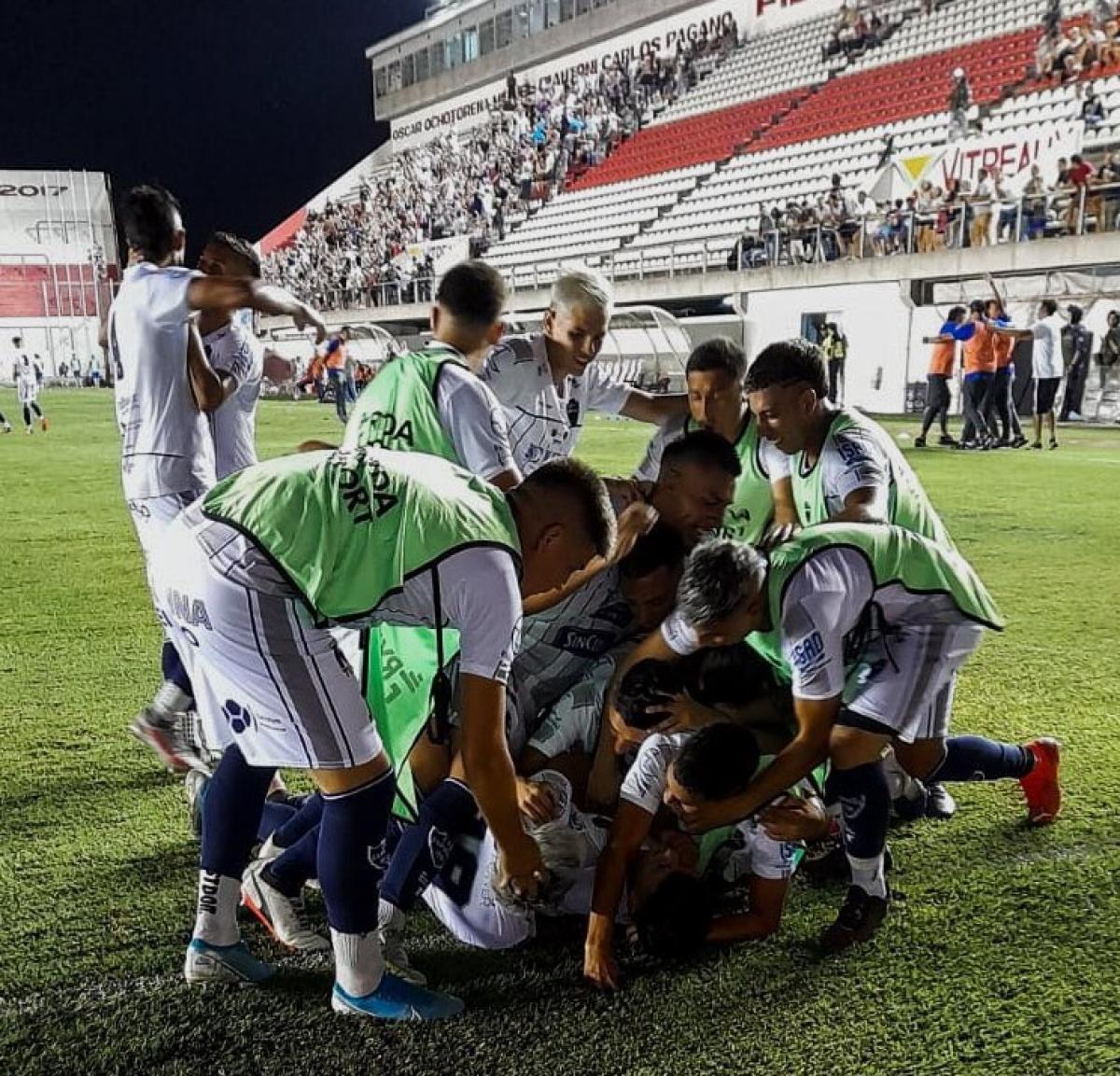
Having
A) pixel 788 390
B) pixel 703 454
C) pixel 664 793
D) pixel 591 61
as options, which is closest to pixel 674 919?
pixel 664 793

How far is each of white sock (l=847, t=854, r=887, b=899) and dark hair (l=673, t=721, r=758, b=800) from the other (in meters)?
0.38

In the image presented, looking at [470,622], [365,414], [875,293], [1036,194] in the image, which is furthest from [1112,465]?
[470,622]

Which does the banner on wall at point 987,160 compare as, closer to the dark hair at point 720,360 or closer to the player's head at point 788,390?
the dark hair at point 720,360

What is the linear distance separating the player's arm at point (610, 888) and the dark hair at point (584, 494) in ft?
2.38

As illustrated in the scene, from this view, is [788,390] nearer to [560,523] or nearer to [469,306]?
[469,306]

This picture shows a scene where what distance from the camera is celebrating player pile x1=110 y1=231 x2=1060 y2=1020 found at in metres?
2.11

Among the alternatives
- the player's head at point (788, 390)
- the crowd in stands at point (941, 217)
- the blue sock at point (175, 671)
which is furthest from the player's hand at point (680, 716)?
the crowd in stands at point (941, 217)

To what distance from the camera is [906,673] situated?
2.74 metres

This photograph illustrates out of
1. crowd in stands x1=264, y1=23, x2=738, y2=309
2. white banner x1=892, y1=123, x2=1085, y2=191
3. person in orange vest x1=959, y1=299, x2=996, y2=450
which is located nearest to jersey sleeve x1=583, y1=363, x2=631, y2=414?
person in orange vest x1=959, y1=299, x2=996, y2=450

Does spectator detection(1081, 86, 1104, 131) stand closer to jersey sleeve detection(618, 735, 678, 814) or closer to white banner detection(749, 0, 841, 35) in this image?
white banner detection(749, 0, 841, 35)

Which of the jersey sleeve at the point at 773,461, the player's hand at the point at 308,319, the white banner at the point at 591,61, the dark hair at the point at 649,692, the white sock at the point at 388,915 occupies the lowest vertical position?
the white sock at the point at 388,915

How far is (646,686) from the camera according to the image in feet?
9.00

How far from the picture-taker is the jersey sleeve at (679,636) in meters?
2.59

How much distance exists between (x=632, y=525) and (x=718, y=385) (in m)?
0.95
